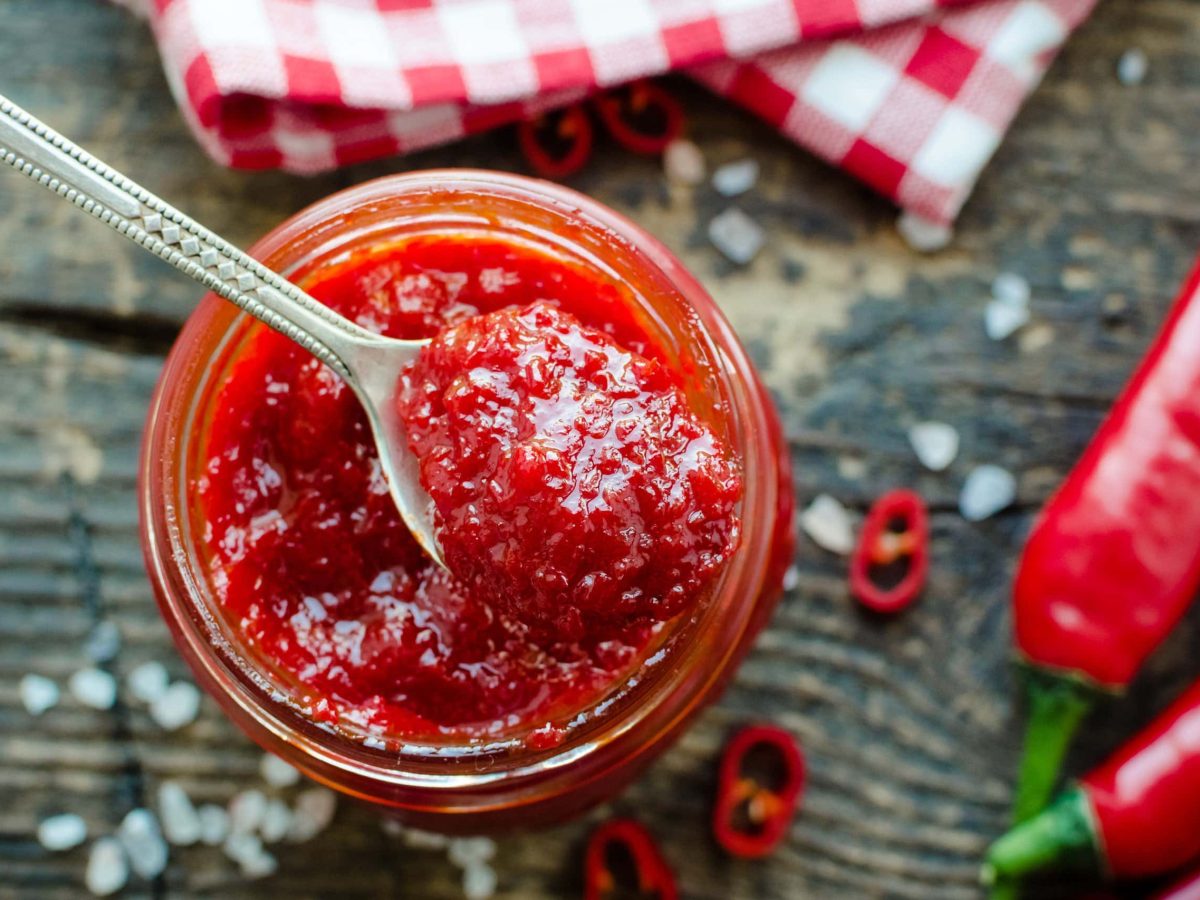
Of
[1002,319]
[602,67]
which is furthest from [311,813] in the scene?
[1002,319]

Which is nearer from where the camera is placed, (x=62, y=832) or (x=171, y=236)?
(x=171, y=236)

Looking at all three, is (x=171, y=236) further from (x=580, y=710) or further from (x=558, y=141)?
(x=558, y=141)

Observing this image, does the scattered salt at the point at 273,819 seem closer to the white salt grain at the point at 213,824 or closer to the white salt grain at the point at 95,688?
the white salt grain at the point at 213,824

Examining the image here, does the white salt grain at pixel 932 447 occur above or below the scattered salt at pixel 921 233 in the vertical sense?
below

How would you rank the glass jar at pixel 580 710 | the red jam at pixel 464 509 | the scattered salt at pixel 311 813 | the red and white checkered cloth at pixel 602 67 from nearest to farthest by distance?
the red jam at pixel 464 509 → the glass jar at pixel 580 710 → the red and white checkered cloth at pixel 602 67 → the scattered salt at pixel 311 813

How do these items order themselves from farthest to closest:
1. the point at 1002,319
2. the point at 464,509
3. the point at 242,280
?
the point at 1002,319, the point at 242,280, the point at 464,509

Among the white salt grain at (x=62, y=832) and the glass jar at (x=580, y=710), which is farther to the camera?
the white salt grain at (x=62, y=832)

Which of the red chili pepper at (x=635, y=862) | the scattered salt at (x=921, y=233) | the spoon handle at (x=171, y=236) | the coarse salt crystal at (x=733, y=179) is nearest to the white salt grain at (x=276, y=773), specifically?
the red chili pepper at (x=635, y=862)
